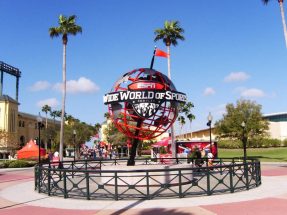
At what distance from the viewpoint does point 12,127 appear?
6812cm

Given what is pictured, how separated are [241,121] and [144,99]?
33568 millimetres

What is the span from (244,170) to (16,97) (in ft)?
227

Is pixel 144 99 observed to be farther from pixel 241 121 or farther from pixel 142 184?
pixel 241 121

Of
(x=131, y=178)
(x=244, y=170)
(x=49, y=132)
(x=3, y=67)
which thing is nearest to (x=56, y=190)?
(x=131, y=178)

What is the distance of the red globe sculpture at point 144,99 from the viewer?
16250mm

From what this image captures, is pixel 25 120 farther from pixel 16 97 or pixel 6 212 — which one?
pixel 6 212

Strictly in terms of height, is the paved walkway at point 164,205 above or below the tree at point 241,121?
below

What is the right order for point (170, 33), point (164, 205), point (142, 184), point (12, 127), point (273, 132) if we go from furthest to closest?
point (273, 132)
point (12, 127)
point (170, 33)
point (142, 184)
point (164, 205)

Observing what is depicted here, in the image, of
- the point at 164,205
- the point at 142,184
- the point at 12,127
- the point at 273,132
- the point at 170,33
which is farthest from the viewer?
the point at 273,132

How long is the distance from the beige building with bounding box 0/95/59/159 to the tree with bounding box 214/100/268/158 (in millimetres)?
31659

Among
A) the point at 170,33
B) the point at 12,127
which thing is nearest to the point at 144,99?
the point at 170,33

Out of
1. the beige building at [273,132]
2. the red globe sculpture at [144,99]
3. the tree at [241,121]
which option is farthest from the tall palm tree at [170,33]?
the beige building at [273,132]

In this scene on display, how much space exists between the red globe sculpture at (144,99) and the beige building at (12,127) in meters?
38.8

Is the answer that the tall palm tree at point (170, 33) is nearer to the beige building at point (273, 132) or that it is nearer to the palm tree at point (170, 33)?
the palm tree at point (170, 33)
